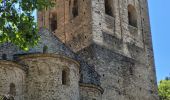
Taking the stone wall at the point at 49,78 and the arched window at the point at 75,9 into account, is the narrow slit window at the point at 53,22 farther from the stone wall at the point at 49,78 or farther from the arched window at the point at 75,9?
the stone wall at the point at 49,78

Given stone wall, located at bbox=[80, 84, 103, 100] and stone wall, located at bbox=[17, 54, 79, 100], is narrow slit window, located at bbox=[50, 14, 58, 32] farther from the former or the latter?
→ stone wall, located at bbox=[17, 54, 79, 100]

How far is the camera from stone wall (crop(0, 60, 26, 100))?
1689 centimetres

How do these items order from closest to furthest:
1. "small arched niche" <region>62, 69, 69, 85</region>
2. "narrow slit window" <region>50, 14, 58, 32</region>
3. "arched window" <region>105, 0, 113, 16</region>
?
"small arched niche" <region>62, 69, 69, 85</region>, "arched window" <region>105, 0, 113, 16</region>, "narrow slit window" <region>50, 14, 58, 32</region>

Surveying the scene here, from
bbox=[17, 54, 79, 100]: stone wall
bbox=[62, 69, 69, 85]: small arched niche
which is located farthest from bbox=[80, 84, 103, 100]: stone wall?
bbox=[62, 69, 69, 85]: small arched niche

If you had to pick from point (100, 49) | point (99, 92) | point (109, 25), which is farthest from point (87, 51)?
point (99, 92)

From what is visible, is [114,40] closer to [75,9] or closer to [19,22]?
[75,9]

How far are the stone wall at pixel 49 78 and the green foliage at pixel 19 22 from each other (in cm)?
723

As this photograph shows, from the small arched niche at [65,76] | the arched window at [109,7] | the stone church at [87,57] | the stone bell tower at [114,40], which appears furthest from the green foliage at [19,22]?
the arched window at [109,7]

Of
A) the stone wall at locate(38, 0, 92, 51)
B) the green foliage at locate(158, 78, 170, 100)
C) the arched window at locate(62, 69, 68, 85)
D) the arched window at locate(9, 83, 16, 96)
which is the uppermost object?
the stone wall at locate(38, 0, 92, 51)

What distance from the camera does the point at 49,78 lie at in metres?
17.6

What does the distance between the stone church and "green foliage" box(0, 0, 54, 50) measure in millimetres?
6200

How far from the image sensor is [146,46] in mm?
26688

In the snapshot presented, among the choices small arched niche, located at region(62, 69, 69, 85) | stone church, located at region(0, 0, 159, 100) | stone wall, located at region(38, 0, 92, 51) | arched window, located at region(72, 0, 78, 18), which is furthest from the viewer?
arched window, located at region(72, 0, 78, 18)

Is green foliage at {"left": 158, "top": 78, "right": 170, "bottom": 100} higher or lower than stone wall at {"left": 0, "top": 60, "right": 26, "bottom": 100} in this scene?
higher
